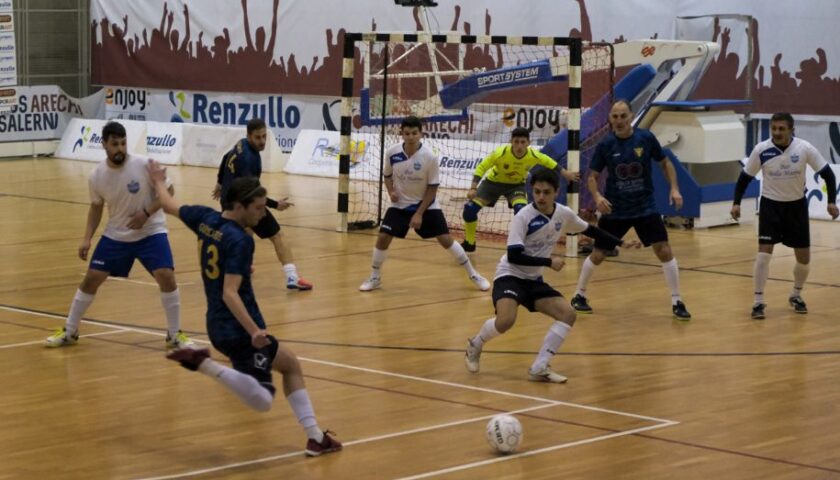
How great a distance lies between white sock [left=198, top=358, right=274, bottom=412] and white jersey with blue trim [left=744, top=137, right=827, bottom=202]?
23.9 ft

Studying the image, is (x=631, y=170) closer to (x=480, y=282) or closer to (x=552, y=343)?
(x=480, y=282)

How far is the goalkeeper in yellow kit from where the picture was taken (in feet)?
59.4

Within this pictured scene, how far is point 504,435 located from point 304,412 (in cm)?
129

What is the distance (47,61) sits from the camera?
3659 centimetres

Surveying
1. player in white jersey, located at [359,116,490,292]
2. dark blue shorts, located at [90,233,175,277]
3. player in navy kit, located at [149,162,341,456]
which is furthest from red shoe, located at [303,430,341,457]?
player in white jersey, located at [359,116,490,292]

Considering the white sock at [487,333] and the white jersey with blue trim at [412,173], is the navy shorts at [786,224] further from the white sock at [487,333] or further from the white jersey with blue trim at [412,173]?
the white sock at [487,333]

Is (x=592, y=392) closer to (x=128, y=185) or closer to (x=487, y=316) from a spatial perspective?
(x=487, y=316)

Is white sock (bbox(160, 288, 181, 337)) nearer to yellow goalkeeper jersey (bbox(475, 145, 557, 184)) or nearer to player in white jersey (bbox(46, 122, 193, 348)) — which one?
player in white jersey (bbox(46, 122, 193, 348))

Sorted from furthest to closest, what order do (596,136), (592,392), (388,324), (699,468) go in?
(596,136)
(388,324)
(592,392)
(699,468)

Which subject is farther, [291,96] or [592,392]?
[291,96]

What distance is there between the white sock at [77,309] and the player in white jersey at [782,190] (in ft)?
20.9

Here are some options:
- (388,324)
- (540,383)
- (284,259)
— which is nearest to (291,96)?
(284,259)

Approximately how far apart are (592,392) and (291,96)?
22364 millimetres

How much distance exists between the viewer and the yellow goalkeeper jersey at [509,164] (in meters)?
18.4
